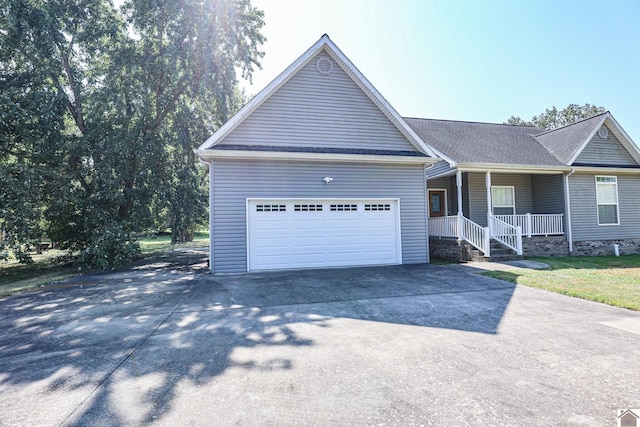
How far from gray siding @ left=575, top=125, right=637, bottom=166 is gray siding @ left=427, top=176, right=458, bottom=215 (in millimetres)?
5146

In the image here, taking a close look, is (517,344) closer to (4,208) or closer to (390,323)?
(390,323)

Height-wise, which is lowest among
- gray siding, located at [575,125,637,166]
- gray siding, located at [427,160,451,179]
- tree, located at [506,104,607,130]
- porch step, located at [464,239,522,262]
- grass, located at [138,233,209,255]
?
grass, located at [138,233,209,255]

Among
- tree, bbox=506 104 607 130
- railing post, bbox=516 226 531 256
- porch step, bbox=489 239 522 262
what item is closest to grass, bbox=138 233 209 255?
porch step, bbox=489 239 522 262

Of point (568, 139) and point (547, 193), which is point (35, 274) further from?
point (568, 139)

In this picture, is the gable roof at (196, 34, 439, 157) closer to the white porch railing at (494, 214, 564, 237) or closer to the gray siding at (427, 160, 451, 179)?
the gray siding at (427, 160, 451, 179)

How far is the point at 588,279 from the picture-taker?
7855 mm

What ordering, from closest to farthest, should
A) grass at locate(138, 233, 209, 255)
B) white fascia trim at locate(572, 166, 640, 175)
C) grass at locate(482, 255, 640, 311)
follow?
grass at locate(482, 255, 640, 311), white fascia trim at locate(572, 166, 640, 175), grass at locate(138, 233, 209, 255)

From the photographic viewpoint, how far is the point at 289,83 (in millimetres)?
10391

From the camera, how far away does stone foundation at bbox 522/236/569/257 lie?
40.7ft

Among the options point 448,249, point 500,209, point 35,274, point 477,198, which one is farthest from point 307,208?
point 35,274

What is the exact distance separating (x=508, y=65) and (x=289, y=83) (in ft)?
45.6

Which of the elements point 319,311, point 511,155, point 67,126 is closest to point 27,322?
point 319,311

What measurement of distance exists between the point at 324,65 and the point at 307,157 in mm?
3513

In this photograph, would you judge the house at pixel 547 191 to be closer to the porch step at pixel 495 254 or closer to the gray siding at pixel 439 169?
the gray siding at pixel 439 169
